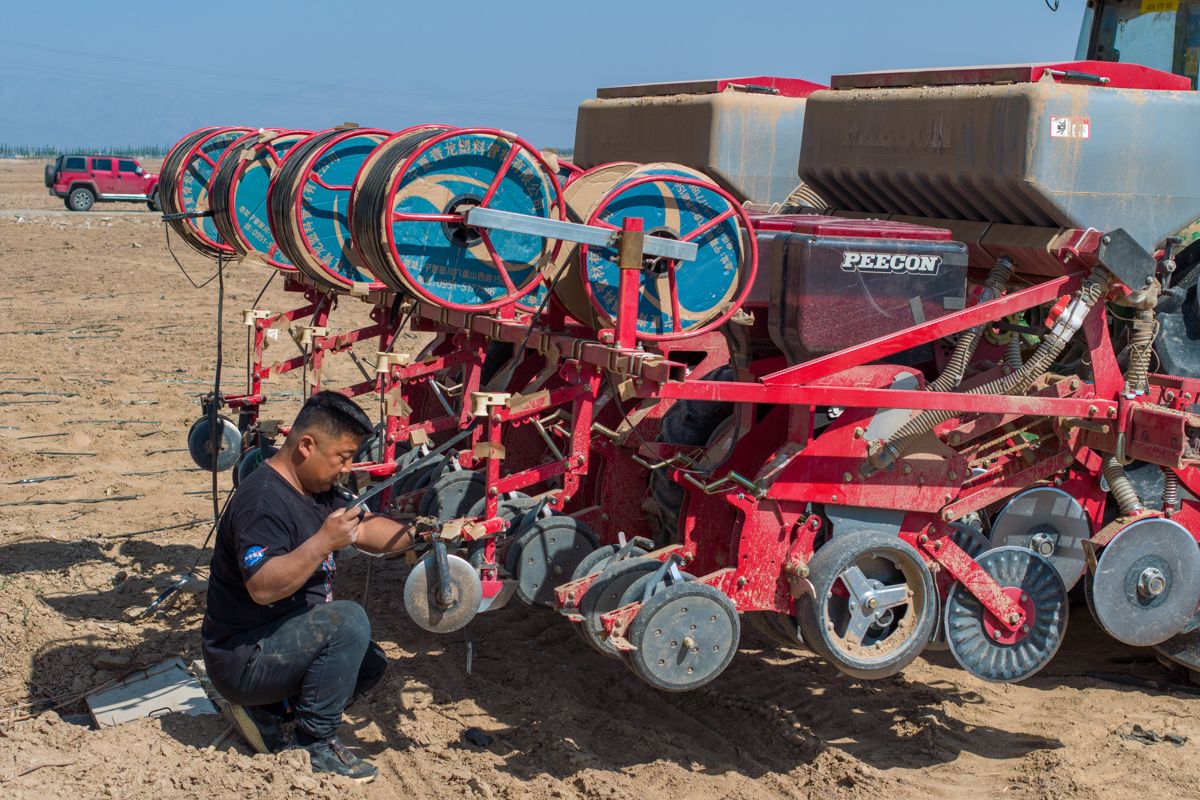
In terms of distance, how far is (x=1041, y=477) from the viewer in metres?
5.04

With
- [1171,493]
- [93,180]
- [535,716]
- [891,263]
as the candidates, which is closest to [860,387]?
[891,263]

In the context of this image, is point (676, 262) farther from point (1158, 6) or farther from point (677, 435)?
point (1158, 6)

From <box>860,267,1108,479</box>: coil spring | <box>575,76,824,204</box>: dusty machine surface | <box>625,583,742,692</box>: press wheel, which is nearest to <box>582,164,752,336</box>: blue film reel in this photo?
<box>860,267,1108,479</box>: coil spring

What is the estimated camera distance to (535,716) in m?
5.16

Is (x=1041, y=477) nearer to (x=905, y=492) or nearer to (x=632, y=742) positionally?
(x=905, y=492)

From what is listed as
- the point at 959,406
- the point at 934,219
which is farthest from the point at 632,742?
the point at 934,219

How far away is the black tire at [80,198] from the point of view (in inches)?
1256

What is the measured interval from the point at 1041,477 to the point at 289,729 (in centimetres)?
285

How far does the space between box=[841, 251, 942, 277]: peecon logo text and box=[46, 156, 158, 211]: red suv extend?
29435 mm

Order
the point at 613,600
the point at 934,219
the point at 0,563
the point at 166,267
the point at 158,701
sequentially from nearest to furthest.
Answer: the point at 613,600 → the point at 158,701 → the point at 934,219 → the point at 0,563 → the point at 166,267

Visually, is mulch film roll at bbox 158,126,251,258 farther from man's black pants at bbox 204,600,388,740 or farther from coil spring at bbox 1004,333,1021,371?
coil spring at bbox 1004,333,1021,371

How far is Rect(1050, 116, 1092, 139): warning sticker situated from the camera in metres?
4.80

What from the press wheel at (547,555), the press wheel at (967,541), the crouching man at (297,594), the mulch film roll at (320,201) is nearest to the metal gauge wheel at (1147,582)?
the press wheel at (967,541)

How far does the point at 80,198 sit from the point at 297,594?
99.3 ft
